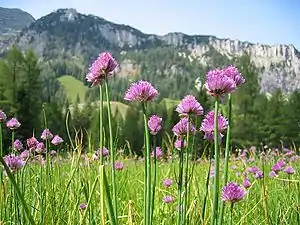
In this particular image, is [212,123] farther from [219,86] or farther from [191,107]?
[219,86]

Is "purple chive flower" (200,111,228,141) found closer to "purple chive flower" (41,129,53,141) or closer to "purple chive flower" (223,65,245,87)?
"purple chive flower" (223,65,245,87)

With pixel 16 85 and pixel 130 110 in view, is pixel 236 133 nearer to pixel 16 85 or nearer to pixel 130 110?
pixel 16 85

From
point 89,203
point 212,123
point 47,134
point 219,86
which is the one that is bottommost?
point 89,203

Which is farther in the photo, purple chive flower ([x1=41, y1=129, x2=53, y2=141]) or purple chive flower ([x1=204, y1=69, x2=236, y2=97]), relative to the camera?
purple chive flower ([x1=41, y1=129, x2=53, y2=141])

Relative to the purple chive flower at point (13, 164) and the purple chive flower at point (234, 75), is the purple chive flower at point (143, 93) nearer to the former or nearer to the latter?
the purple chive flower at point (234, 75)

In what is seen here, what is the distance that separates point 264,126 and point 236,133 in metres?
3.65

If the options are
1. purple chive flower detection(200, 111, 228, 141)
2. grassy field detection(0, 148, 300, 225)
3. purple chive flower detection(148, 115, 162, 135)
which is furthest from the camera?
grassy field detection(0, 148, 300, 225)

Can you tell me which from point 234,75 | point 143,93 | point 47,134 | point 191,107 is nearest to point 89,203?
point 143,93

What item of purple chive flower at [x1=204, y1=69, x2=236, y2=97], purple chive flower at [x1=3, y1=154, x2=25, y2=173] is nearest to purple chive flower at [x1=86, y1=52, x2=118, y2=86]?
purple chive flower at [x1=204, y1=69, x2=236, y2=97]

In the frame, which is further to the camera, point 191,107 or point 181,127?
point 181,127

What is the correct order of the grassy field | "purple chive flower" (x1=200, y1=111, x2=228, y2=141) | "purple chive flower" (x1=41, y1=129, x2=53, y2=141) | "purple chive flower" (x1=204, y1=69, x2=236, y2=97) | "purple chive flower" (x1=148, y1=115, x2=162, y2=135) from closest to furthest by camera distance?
"purple chive flower" (x1=204, y1=69, x2=236, y2=97) → "purple chive flower" (x1=200, y1=111, x2=228, y2=141) → "purple chive flower" (x1=148, y1=115, x2=162, y2=135) → the grassy field → "purple chive flower" (x1=41, y1=129, x2=53, y2=141)

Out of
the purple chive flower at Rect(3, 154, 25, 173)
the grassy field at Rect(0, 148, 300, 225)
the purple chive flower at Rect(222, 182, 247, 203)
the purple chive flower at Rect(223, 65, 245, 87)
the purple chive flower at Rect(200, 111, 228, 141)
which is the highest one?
the purple chive flower at Rect(223, 65, 245, 87)

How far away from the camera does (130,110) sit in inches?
3019

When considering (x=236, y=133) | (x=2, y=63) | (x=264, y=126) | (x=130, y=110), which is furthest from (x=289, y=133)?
(x=130, y=110)
